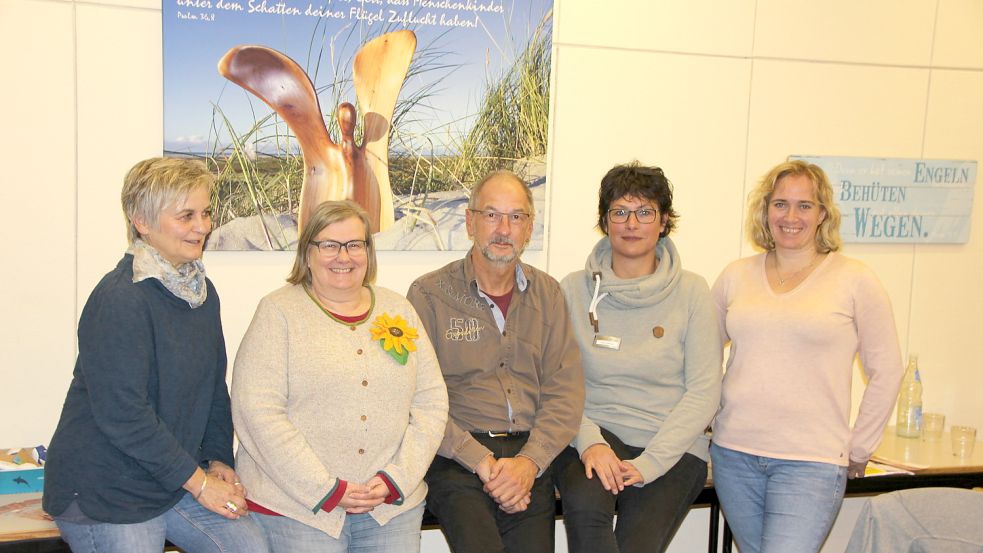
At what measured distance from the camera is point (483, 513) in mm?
2543

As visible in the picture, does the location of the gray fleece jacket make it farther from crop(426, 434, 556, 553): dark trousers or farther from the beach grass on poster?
the beach grass on poster

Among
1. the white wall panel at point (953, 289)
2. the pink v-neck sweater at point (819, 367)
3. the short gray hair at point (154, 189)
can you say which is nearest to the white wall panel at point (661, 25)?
the white wall panel at point (953, 289)

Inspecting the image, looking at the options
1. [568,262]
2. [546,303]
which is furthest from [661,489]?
[568,262]

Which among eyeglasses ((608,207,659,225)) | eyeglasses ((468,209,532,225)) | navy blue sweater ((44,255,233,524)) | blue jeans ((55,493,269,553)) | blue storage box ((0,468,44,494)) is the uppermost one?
eyeglasses ((608,207,659,225))

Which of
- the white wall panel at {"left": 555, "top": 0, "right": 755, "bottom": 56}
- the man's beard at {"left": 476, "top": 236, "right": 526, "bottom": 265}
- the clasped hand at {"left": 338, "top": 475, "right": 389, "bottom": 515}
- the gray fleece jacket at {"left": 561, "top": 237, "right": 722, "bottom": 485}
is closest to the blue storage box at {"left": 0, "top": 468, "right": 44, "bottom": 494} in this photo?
the clasped hand at {"left": 338, "top": 475, "right": 389, "bottom": 515}

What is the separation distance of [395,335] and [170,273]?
26.7 inches

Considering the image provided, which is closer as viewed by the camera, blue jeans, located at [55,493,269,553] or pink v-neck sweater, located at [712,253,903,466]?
blue jeans, located at [55,493,269,553]

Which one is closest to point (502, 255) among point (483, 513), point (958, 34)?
point (483, 513)

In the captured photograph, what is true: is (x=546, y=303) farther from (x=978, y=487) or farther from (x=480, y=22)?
(x=978, y=487)

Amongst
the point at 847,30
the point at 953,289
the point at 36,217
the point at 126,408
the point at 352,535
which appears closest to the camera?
the point at 126,408

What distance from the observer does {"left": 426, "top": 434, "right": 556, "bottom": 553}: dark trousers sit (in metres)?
2.48

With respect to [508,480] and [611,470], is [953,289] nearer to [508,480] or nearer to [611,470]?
[611,470]

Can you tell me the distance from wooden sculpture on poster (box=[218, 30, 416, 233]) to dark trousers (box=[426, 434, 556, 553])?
1043mm

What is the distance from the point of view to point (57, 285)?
298 cm
